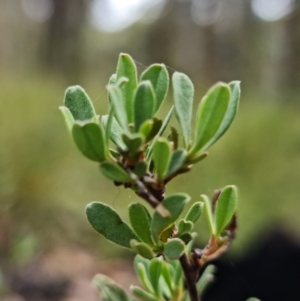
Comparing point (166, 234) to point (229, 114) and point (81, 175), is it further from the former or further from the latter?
point (81, 175)

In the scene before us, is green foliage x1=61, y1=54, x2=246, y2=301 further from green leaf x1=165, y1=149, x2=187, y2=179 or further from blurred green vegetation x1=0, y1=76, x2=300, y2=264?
blurred green vegetation x1=0, y1=76, x2=300, y2=264

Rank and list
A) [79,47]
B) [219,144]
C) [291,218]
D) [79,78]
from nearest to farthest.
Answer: [291,218]
[219,144]
[79,78]
[79,47]

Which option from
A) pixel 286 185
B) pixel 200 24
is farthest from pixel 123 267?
pixel 200 24

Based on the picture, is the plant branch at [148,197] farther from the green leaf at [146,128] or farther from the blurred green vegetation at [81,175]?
the blurred green vegetation at [81,175]

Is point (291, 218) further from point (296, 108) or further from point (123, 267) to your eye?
point (296, 108)


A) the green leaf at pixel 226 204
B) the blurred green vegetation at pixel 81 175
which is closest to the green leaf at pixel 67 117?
the green leaf at pixel 226 204

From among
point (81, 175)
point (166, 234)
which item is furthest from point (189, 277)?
point (81, 175)

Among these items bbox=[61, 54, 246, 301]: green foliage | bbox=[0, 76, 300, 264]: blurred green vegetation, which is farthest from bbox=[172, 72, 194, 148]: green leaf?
bbox=[0, 76, 300, 264]: blurred green vegetation
